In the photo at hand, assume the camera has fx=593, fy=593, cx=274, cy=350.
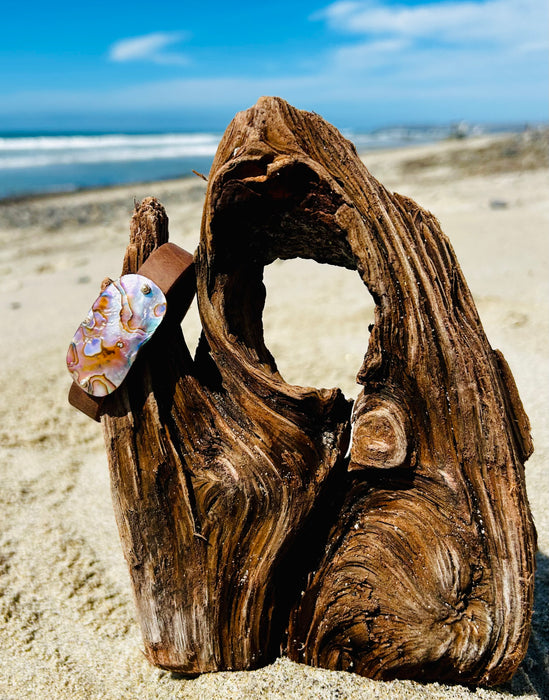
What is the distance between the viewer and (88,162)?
32094mm

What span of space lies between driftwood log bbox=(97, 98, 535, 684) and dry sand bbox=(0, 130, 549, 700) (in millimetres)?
170

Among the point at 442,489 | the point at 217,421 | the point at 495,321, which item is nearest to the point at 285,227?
the point at 217,421

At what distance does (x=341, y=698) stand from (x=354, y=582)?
14.5 inches

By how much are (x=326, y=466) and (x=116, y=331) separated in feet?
2.84

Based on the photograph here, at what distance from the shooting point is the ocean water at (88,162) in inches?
914

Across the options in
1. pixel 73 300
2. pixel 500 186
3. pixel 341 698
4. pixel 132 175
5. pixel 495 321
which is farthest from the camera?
pixel 132 175

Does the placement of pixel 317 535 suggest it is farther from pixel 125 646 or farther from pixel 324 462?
pixel 125 646

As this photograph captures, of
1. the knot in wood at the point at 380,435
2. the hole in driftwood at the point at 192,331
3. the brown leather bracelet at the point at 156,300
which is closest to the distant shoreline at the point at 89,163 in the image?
the hole in driftwood at the point at 192,331

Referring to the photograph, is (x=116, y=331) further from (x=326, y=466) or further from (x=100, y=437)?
(x=100, y=437)

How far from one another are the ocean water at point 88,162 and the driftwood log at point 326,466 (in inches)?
768

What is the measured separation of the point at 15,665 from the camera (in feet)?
7.29

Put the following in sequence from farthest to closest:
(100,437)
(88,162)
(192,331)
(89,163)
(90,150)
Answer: (90,150)
(88,162)
(89,163)
(192,331)
(100,437)

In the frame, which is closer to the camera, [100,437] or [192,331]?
[100,437]

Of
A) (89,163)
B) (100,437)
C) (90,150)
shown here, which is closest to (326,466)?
(100,437)
